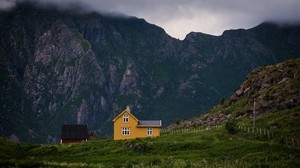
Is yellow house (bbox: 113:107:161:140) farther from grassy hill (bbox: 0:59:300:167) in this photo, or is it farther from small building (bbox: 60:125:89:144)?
small building (bbox: 60:125:89:144)

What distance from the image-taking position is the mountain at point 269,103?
111438 millimetres

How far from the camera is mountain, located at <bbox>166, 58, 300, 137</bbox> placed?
366 feet

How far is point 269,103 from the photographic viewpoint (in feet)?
454

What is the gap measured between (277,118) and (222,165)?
4471cm

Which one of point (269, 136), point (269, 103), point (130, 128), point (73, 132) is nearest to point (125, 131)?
point (130, 128)

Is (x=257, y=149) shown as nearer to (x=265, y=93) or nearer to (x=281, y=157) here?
(x=281, y=157)

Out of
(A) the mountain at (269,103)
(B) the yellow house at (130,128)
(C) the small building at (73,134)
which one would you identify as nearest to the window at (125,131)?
(B) the yellow house at (130,128)

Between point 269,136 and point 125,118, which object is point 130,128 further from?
point 269,136

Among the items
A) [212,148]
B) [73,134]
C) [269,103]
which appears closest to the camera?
[212,148]

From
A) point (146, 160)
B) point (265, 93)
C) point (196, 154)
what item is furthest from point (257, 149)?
point (265, 93)

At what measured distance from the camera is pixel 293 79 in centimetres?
14875

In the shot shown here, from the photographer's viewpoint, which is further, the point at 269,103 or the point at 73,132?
the point at 73,132

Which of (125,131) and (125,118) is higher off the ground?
(125,118)

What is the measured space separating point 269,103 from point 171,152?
4985cm
